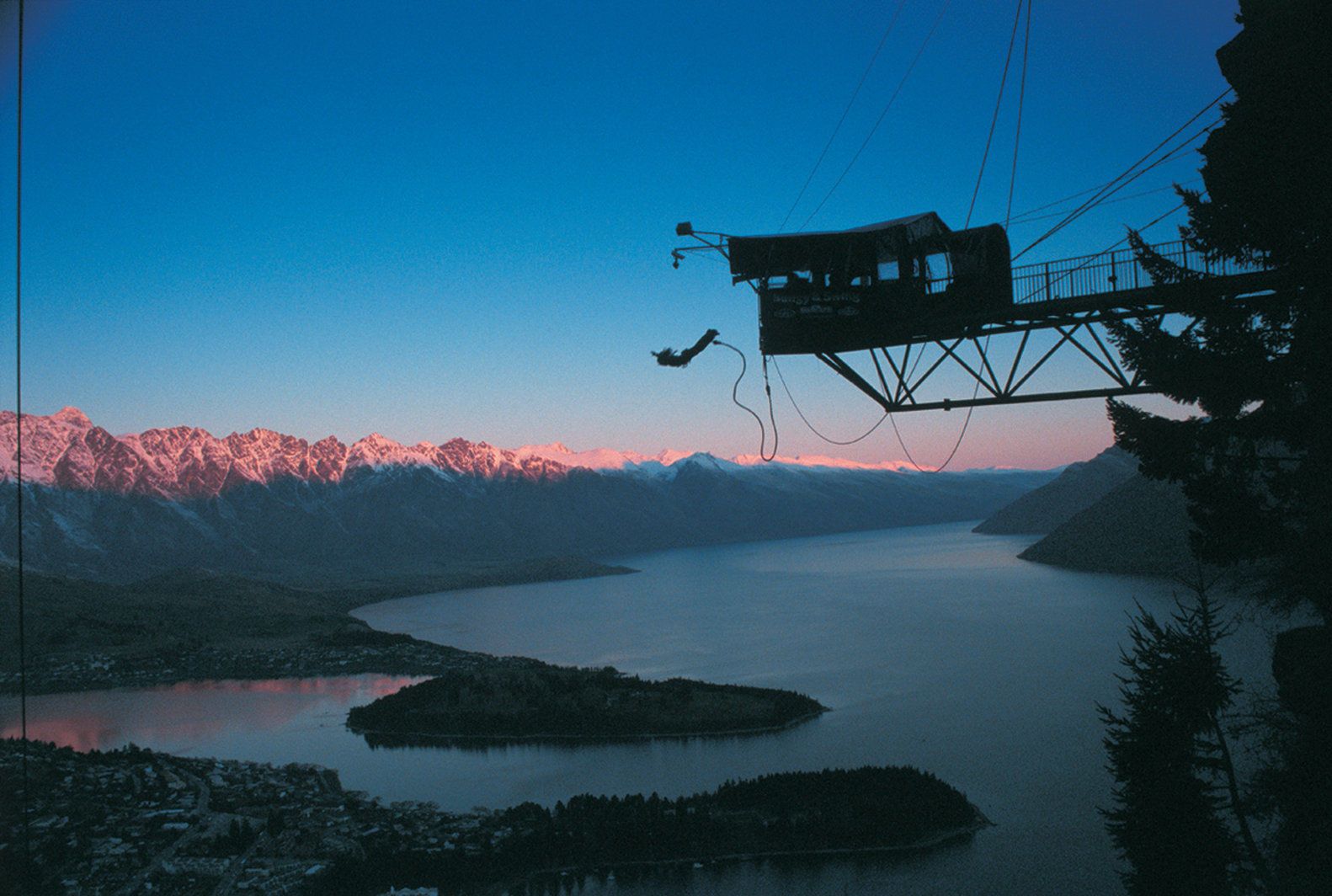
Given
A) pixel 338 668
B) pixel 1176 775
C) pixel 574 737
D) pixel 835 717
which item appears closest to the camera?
pixel 1176 775

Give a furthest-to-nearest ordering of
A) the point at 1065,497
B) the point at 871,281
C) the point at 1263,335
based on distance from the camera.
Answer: the point at 1065,497
the point at 871,281
the point at 1263,335

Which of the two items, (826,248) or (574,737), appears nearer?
(826,248)

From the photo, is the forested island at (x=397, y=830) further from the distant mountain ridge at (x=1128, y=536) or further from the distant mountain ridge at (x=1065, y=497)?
the distant mountain ridge at (x=1065, y=497)

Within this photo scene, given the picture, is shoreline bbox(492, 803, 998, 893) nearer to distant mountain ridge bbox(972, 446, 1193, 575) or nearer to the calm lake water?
the calm lake water

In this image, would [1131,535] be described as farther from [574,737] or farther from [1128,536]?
[574,737]

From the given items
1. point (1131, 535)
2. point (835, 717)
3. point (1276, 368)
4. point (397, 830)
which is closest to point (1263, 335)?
point (1276, 368)

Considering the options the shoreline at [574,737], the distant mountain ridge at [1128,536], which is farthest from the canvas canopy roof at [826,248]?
the distant mountain ridge at [1128,536]

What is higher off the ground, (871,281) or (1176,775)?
(871,281)
